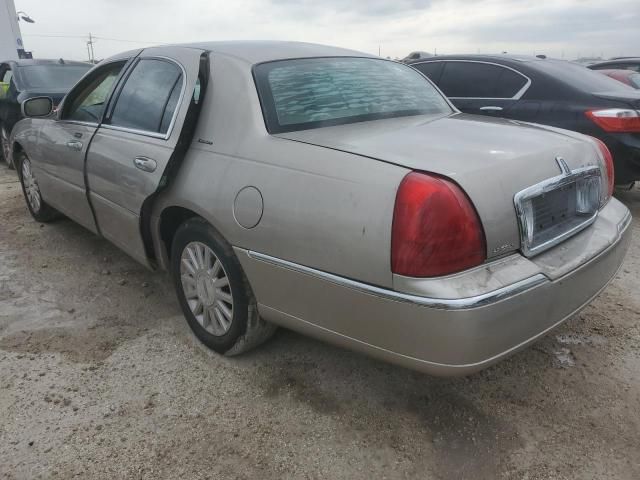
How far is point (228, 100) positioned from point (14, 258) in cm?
269

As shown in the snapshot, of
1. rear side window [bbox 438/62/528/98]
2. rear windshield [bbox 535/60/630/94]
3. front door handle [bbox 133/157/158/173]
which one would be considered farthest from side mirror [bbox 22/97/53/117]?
rear windshield [bbox 535/60/630/94]

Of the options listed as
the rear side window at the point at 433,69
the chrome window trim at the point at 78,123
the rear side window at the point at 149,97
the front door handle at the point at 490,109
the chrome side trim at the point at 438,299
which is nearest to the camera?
the chrome side trim at the point at 438,299

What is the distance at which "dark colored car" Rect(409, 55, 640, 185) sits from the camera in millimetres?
4809

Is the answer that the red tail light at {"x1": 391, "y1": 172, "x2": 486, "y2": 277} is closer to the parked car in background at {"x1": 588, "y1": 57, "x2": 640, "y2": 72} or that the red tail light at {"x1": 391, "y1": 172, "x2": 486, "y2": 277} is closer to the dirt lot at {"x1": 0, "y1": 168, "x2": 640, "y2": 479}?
the dirt lot at {"x1": 0, "y1": 168, "x2": 640, "y2": 479}

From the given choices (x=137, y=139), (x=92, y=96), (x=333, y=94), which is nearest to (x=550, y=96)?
(x=333, y=94)

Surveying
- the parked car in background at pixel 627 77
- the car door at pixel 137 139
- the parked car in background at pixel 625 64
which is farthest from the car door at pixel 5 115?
the parked car in background at pixel 625 64

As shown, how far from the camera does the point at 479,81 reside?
5.62 metres

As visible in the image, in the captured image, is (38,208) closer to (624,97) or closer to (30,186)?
(30,186)

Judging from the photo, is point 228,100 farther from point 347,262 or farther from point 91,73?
point 91,73

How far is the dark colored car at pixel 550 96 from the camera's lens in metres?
4.81

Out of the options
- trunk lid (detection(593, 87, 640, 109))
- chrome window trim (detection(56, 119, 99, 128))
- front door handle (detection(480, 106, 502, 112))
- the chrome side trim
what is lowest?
front door handle (detection(480, 106, 502, 112))

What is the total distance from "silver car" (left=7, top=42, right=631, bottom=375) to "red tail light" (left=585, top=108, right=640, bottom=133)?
8.08 ft

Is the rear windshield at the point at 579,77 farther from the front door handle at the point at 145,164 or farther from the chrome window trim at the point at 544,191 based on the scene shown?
Answer: the front door handle at the point at 145,164

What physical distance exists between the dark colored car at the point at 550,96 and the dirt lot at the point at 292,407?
7.29 ft
